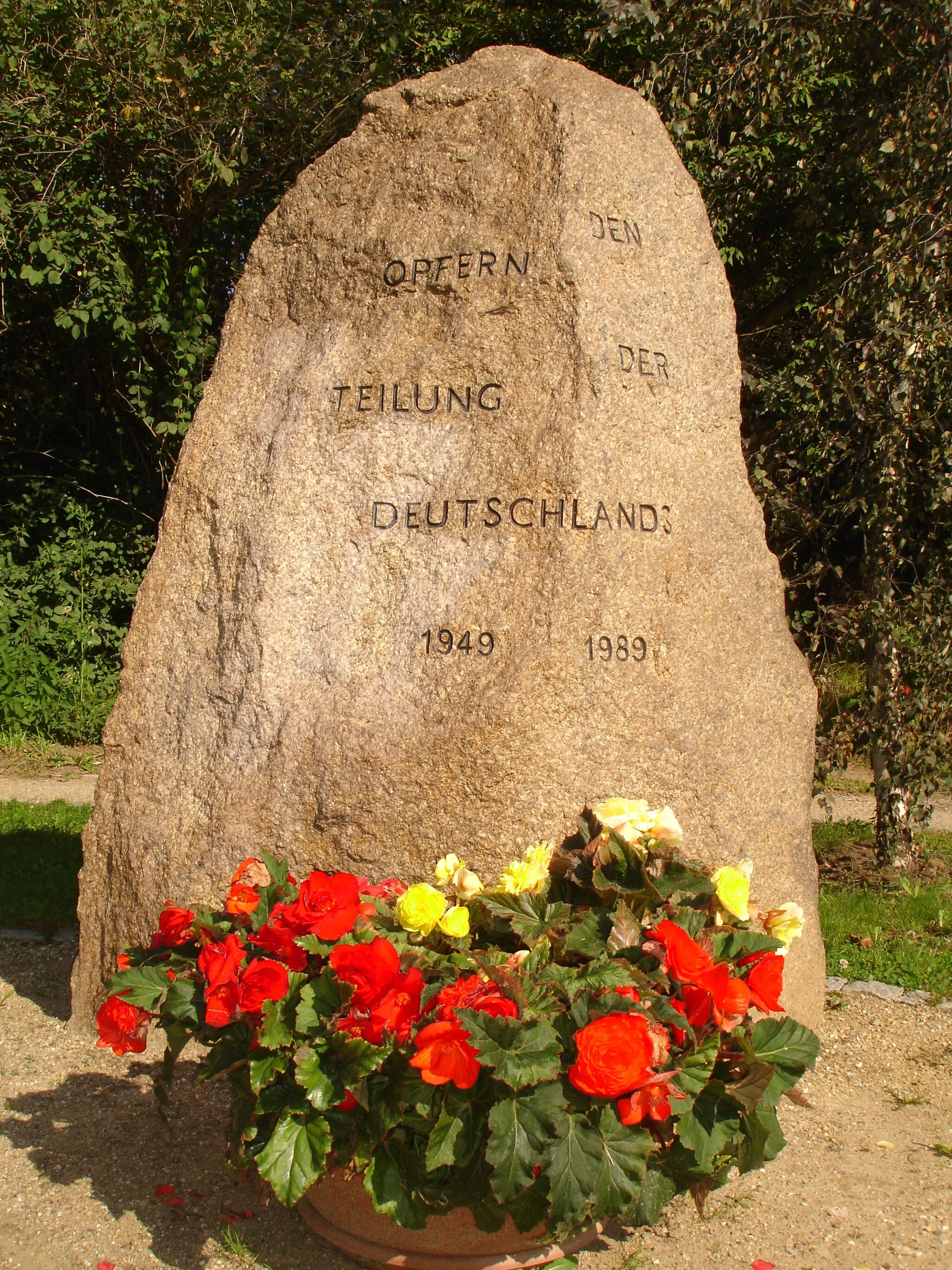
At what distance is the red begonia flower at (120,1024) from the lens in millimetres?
2535

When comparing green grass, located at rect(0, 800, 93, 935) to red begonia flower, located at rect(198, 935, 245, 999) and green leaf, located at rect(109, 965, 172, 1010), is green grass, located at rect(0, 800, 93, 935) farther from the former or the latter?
red begonia flower, located at rect(198, 935, 245, 999)

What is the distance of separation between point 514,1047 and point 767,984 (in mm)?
632

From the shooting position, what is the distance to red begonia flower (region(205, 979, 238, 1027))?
2.32 metres

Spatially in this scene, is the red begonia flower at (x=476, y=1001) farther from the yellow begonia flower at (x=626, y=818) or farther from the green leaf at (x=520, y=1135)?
the yellow begonia flower at (x=626, y=818)

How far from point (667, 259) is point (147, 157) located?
5.11m

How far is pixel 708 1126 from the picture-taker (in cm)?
222

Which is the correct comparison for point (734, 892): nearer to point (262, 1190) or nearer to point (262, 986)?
point (262, 986)

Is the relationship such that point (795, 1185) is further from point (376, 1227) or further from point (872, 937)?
point (872, 937)

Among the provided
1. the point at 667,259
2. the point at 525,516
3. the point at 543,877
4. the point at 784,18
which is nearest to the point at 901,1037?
the point at 543,877

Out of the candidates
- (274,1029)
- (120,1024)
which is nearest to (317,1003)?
(274,1029)

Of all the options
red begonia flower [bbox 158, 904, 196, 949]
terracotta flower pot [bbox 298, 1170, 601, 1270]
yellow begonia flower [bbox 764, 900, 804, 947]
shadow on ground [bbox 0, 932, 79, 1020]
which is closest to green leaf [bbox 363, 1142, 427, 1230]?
terracotta flower pot [bbox 298, 1170, 601, 1270]

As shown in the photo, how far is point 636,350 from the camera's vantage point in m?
3.37

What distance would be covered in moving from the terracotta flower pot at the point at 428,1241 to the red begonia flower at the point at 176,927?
2.05ft

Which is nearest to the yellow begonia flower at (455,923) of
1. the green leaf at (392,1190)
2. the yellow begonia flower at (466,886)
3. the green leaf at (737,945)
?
the yellow begonia flower at (466,886)
